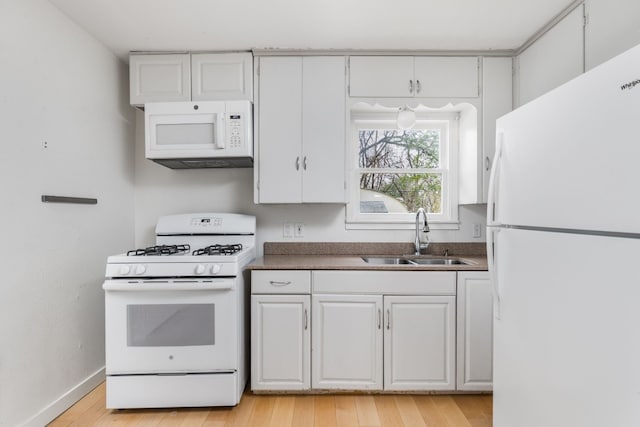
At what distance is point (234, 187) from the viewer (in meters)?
2.73

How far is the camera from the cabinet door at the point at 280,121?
7.90 feet

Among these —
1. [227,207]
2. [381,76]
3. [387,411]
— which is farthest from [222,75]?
[387,411]

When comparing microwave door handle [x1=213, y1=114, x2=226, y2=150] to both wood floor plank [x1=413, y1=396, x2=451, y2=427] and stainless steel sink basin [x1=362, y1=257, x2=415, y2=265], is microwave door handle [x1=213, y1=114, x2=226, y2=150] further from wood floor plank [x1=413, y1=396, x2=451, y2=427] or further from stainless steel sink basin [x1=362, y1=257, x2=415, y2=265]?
wood floor plank [x1=413, y1=396, x2=451, y2=427]

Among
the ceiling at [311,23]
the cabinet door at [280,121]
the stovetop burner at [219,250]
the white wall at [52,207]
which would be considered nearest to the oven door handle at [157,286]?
the stovetop burner at [219,250]

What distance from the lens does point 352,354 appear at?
2.12m

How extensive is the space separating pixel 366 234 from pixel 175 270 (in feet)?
4.70

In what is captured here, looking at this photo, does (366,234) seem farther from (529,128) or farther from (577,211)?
(577,211)

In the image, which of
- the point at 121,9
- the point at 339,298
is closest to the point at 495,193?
the point at 339,298

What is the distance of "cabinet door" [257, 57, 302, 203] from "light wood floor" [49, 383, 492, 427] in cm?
140

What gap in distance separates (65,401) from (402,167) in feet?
9.03

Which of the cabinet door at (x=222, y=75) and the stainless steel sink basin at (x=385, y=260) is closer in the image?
the cabinet door at (x=222, y=75)

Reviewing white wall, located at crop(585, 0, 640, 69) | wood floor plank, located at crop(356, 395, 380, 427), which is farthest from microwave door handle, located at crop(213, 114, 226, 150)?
white wall, located at crop(585, 0, 640, 69)

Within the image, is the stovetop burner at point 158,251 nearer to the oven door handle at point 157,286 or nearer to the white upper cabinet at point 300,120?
the oven door handle at point 157,286

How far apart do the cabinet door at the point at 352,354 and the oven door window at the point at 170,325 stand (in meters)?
0.66
